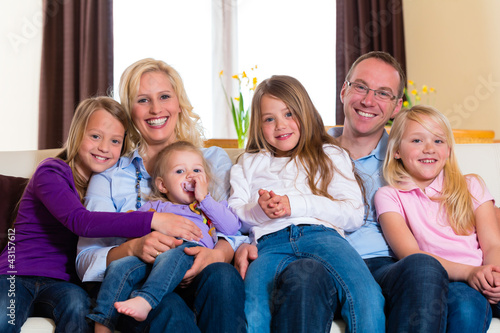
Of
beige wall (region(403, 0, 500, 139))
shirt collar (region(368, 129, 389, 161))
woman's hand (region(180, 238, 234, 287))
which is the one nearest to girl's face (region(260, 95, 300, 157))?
shirt collar (region(368, 129, 389, 161))

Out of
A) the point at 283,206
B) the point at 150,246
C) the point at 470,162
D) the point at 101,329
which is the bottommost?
the point at 101,329

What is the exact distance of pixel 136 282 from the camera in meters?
1.44

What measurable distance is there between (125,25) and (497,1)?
9.24ft

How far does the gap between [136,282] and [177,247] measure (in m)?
0.15

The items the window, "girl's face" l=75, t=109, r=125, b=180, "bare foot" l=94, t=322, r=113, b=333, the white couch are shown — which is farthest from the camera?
the window

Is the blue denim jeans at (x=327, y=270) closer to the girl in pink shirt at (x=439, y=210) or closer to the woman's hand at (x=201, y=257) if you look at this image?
the woman's hand at (x=201, y=257)

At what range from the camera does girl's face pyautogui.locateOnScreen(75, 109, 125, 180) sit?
1.77m

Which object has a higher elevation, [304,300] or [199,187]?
[199,187]

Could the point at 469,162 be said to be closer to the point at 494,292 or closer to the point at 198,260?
the point at 494,292

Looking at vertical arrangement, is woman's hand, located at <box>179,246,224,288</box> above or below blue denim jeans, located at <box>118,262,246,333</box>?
above

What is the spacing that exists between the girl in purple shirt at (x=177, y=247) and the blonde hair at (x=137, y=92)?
18 cm

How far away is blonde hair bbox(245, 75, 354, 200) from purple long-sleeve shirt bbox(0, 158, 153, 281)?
0.55 m

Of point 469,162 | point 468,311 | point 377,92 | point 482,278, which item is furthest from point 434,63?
point 468,311

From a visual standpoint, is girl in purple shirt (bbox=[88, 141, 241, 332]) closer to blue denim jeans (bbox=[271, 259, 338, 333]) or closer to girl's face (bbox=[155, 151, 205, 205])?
girl's face (bbox=[155, 151, 205, 205])
